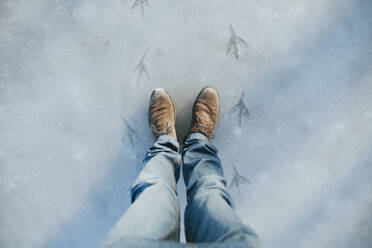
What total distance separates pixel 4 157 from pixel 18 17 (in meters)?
0.57

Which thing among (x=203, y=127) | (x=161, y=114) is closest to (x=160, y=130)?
(x=161, y=114)

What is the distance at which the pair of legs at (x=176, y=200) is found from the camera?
19.3 inches

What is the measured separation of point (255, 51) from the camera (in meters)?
0.96

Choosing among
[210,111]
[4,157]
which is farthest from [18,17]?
[210,111]

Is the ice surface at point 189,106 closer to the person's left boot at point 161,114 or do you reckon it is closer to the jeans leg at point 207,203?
the person's left boot at point 161,114

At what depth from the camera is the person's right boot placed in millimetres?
926

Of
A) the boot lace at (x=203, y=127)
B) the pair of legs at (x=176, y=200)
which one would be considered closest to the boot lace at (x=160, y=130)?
the pair of legs at (x=176, y=200)

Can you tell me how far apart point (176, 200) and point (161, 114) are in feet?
1.18

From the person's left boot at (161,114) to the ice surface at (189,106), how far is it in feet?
0.15

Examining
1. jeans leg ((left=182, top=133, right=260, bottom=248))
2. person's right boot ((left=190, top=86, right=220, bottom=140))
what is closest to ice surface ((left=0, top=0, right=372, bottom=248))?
person's right boot ((left=190, top=86, right=220, bottom=140))

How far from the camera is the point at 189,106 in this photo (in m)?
0.98

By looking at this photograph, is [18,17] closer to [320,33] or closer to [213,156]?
[213,156]

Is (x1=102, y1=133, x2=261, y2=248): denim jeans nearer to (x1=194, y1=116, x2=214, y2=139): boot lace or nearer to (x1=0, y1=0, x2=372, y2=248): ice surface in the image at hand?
(x1=194, y1=116, x2=214, y2=139): boot lace

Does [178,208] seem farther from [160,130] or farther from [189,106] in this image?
[189,106]
